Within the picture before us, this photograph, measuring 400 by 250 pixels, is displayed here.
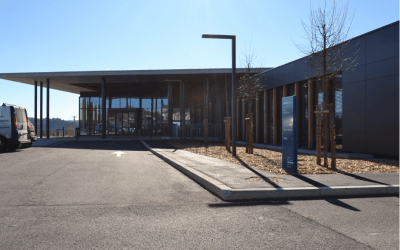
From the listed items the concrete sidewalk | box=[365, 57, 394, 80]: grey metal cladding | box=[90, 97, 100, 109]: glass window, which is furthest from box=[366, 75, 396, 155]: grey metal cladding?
box=[90, 97, 100, 109]: glass window

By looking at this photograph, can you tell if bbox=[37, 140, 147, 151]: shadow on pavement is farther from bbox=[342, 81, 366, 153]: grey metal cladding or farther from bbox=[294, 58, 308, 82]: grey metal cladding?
bbox=[342, 81, 366, 153]: grey metal cladding

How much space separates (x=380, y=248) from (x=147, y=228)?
107 inches

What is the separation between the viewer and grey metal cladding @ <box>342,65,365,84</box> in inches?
541

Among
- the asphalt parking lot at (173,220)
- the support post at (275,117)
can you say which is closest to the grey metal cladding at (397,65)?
the asphalt parking lot at (173,220)

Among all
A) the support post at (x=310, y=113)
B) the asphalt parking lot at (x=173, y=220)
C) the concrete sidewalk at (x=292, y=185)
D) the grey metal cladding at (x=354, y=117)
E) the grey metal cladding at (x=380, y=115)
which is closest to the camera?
the asphalt parking lot at (x=173, y=220)

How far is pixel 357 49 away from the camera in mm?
13992

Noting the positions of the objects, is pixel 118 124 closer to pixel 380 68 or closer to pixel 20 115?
pixel 20 115

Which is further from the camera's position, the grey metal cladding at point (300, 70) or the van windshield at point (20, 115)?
the grey metal cladding at point (300, 70)

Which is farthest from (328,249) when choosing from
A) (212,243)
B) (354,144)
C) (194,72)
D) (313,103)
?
(194,72)

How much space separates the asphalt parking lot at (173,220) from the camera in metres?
3.75

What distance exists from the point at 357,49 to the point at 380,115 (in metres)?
3.08

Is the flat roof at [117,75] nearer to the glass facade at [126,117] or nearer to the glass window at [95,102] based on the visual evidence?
the glass facade at [126,117]

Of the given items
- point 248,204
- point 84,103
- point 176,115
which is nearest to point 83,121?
point 84,103

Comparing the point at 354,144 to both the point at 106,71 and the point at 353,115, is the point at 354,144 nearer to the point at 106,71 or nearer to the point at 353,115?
the point at 353,115
